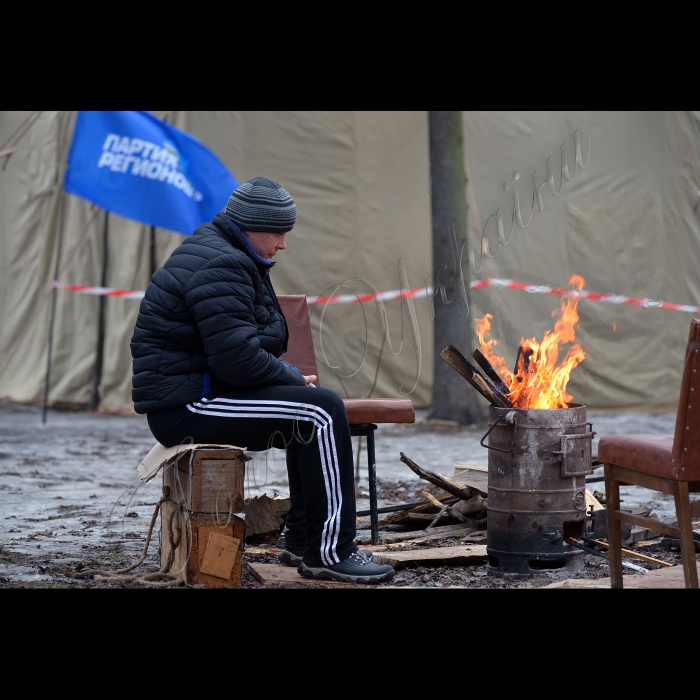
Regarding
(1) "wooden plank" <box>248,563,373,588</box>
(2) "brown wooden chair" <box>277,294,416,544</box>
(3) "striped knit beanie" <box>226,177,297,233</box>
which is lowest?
(1) "wooden plank" <box>248,563,373,588</box>

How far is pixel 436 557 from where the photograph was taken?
14.0 feet

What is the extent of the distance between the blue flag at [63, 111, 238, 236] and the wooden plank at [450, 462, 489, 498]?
17.2 ft

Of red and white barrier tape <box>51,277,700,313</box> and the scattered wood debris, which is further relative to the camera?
red and white barrier tape <box>51,277,700,313</box>

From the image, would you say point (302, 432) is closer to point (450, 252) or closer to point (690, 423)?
point (690, 423)

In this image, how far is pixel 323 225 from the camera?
10859 millimetres

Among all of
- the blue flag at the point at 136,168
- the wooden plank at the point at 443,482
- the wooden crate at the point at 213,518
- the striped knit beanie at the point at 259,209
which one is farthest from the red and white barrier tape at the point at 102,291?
the wooden crate at the point at 213,518

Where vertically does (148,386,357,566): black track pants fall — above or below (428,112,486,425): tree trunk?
below

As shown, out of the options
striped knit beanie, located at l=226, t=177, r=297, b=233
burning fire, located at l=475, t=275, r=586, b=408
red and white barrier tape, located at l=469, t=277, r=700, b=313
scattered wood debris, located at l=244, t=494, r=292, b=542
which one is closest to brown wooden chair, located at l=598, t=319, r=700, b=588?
burning fire, located at l=475, t=275, r=586, b=408

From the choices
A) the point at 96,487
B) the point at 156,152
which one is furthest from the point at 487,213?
the point at 96,487

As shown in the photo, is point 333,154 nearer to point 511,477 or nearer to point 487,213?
point 487,213

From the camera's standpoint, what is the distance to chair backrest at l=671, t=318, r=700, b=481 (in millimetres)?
3318

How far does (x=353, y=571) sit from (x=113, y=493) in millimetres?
Result: 2782

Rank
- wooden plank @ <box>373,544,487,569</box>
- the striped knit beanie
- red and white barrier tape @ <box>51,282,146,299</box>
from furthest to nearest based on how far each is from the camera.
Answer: red and white barrier tape @ <box>51,282,146,299</box> → wooden plank @ <box>373,544,487,569</box> → the striped knit beanie

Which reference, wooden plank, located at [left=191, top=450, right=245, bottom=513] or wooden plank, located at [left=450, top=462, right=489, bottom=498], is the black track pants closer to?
wooden plank, located at [left=191, top=450, right=245, bottom=513]
